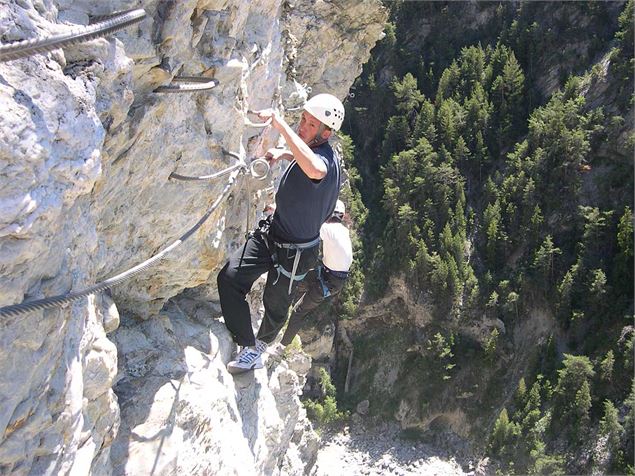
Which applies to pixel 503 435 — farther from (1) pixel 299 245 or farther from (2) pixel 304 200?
(2) pixel 304 200

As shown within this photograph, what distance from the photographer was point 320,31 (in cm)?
1875

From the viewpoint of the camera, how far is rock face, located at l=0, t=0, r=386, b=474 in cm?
231

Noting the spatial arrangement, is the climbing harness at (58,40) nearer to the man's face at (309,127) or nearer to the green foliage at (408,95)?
the man's face at (309,127)

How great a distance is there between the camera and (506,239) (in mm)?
20859

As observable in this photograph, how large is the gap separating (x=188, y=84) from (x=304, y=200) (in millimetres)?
1082

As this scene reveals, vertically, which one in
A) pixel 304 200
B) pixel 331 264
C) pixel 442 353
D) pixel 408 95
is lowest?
pixel 442 353

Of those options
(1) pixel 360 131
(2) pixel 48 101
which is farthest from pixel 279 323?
(1) pixel 360 131

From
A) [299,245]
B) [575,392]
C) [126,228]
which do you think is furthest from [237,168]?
[575,392]

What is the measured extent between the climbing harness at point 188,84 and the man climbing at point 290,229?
1.25ft

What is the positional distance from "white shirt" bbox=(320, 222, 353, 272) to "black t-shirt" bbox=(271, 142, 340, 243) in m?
0.42

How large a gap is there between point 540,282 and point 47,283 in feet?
64.2

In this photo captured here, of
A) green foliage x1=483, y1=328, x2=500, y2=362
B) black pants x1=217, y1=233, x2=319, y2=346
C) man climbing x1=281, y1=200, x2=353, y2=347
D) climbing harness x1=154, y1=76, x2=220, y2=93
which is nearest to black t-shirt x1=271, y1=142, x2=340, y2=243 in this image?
black pants x1=217, y1=233, x2=319, y2=346

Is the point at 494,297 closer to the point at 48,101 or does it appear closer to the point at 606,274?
the point at 606,274

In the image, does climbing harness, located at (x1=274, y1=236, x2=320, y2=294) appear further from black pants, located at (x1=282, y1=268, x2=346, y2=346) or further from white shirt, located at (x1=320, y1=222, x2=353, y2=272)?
black pants, located at (x1=282, y1=268, x2=346, y2=346)
